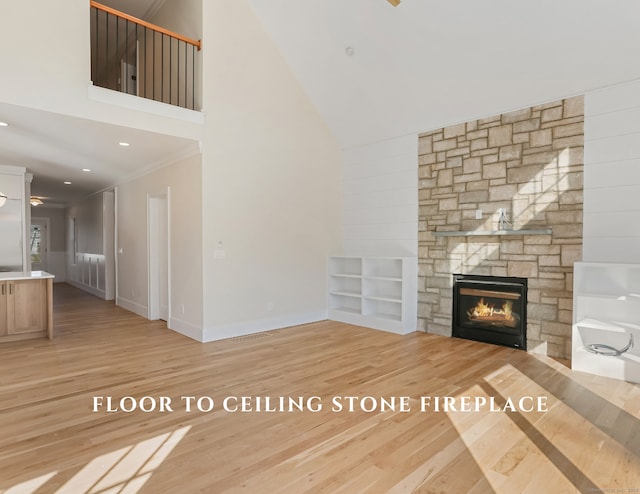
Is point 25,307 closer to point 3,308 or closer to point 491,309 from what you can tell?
point 3,308

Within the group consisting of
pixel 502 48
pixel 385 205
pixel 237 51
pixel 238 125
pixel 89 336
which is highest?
pixel 237 51

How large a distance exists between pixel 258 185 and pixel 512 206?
11.5 feet

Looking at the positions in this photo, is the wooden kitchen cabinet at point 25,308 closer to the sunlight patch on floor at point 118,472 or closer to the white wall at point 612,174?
the sunlight patch on floor at point 118,472

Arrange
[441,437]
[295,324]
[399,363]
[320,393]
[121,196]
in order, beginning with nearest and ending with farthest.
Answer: [441,437] < [320,393] < [399,363] < [295,324] < [121,196]

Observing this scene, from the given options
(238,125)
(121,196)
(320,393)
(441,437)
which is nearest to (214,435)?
(320,393)

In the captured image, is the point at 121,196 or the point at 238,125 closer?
the point at 238,125

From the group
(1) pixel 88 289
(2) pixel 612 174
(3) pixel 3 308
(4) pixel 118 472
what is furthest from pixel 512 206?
(1) pixel 88 289

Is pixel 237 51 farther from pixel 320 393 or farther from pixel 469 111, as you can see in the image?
pixel 320 393

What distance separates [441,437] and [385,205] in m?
4.19

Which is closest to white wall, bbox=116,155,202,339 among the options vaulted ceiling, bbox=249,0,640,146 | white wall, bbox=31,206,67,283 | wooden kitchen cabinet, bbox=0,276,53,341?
wooden kitchen cabinet, bbox=0,276,53,341

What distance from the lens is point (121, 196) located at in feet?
24.5

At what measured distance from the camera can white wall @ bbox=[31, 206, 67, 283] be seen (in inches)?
474

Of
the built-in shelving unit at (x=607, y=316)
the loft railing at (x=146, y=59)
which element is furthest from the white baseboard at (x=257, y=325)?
the built-in shelving unit at (x=607, y=316)

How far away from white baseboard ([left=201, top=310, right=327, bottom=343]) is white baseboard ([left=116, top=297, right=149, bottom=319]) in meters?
2.10
